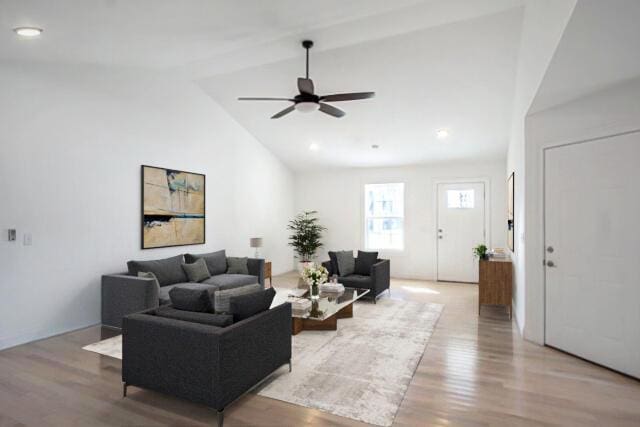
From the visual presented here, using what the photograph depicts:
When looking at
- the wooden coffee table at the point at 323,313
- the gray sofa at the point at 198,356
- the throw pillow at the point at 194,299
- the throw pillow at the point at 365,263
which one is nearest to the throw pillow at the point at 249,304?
the gray sofa at the point at 198,356

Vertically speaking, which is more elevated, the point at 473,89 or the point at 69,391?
the point at 473,89

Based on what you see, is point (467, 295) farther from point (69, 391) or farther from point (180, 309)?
point (69, 391)

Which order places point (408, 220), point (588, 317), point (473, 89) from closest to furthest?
point (588, 317)
point (473, 89)
point (408, 220)

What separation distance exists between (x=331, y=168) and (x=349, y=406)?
6.77 meters

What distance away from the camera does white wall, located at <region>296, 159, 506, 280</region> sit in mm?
7559

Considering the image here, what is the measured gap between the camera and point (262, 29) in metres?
4.03

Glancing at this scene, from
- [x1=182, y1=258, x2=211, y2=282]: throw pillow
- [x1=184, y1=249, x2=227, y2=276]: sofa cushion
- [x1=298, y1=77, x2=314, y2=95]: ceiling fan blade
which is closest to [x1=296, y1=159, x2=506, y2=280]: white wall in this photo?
[x1=184, y1=249, x2=227, y2=276]: sofa cushion

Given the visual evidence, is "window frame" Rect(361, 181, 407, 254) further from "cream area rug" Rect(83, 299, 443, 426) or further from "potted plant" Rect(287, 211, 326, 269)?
"cream area rug" Rect(83, 299, 443, 426)

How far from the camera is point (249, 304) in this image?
284 centimetres

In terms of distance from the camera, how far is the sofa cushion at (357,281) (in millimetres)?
5820

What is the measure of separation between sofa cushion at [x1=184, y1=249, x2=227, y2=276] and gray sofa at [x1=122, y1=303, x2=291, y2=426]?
290cm

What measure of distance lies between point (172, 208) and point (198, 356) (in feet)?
12.4

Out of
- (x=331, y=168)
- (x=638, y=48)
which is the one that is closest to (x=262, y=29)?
(x=638, y=48)

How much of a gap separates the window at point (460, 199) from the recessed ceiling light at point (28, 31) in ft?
23.1
